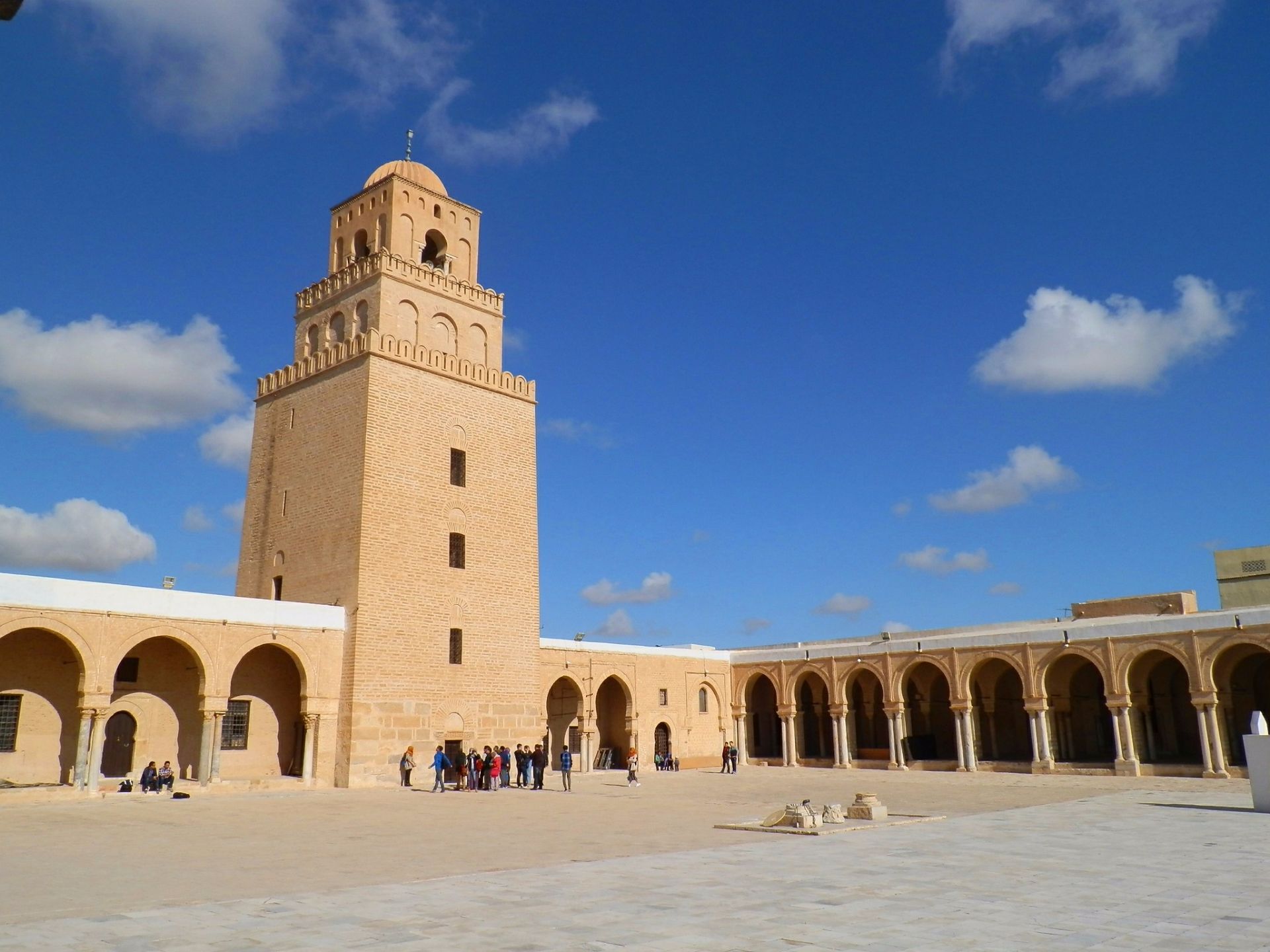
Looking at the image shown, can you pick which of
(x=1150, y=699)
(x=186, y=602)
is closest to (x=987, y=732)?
(x=1150, y=699)

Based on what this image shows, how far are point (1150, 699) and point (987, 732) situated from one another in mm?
4772

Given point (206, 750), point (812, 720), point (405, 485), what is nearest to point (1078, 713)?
point (812, 720)

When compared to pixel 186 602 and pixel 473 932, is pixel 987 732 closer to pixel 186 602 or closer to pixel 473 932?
pixel 186 602

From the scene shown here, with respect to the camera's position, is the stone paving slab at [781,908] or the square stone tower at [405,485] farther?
the square stone tower at [405,485]

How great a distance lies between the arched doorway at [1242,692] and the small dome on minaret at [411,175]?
2345 cm

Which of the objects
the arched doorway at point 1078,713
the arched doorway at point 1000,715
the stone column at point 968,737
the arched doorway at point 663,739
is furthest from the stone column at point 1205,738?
the arched doorway at point 663,739

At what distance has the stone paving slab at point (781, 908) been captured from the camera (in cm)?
623

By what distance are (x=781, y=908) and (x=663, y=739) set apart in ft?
80.6

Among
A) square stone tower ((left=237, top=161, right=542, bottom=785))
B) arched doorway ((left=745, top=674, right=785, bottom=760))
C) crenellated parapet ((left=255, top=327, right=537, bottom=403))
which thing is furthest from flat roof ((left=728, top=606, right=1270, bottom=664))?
crenellated parapet ((left=255, top=327, right=537, bottom=403))

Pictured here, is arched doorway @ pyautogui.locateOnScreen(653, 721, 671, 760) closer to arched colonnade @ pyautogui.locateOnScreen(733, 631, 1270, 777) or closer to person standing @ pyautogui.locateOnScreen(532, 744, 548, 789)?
arched colonnade @ pyautogui.locateOnScreen(733, 631, 1270, 777)

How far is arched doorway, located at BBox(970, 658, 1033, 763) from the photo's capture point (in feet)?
98.6

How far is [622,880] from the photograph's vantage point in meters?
8.68

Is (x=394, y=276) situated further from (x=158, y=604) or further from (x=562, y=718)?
(x=562, y=718)

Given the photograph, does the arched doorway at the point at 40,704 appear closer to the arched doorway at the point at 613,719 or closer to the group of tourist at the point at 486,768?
the group of tourist at the point at 486,768
